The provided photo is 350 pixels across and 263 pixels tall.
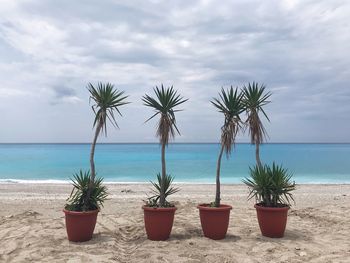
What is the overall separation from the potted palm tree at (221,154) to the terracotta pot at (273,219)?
2.33 feet

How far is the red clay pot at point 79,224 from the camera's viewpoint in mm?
6750

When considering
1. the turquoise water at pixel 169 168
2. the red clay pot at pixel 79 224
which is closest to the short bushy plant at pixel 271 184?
the turquoise water at pixel 169 168

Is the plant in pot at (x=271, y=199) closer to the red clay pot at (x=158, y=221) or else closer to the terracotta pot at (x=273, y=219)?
the terracotta pot at (x=273, y=219)

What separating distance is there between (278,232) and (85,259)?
361 centimetres

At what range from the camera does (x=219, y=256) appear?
592 cm

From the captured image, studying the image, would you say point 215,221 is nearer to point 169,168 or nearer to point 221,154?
point 221,154

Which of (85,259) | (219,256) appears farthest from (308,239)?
(85,259)

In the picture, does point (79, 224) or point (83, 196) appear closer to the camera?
point (79, 224)

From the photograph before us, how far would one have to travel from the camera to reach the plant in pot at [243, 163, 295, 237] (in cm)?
705

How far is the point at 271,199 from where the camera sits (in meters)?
7.41

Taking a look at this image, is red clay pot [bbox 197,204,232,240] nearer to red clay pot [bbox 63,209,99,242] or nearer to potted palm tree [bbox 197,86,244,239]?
potted palm tree [bbox 197,86,244,239]

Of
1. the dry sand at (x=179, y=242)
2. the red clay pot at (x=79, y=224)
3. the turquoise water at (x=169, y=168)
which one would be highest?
the turquoise water at (x=169, y=168)

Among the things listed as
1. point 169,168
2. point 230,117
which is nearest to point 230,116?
point 230,117

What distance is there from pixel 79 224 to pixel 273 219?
11.9ft
